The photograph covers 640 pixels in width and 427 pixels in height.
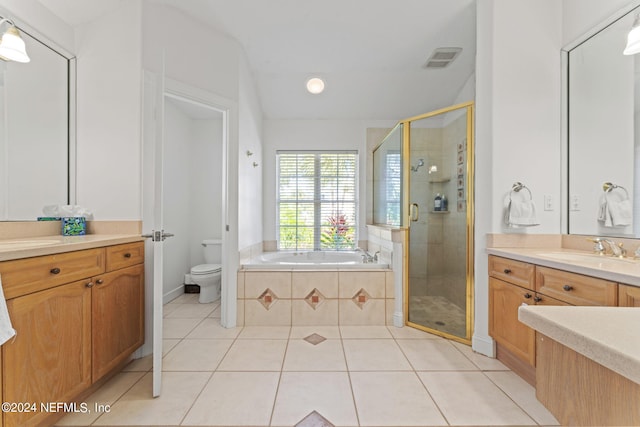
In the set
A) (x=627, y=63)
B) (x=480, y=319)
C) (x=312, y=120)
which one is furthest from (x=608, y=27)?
(x=312, y=120)

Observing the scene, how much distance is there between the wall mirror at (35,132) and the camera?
5.24ft

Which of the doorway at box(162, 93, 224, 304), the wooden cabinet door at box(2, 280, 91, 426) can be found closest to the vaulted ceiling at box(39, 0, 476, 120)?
the doorway at box(162, 93, 224, 304)

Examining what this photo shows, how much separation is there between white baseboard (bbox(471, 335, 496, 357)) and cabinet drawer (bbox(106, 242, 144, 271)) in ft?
8.13

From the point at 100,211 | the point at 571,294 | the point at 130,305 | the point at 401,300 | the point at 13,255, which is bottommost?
the point at 401,300

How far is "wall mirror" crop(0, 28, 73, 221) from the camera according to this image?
5.24 ft

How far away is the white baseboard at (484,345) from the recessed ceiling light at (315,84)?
295 cm

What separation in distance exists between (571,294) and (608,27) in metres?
1.80

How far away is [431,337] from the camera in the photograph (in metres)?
2.28

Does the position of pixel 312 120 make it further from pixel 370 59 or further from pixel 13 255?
pixel 13 255

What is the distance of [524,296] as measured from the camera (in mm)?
1640

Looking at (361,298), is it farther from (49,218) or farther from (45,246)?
(49,218)

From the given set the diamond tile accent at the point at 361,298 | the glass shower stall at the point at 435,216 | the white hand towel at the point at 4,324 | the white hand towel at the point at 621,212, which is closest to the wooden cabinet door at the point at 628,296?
the white hand towel at the point at 621,212

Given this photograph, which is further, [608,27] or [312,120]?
[312,120]

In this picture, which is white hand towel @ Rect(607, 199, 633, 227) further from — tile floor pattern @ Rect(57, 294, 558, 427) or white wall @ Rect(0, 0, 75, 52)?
white wall @ Rect(0, 0, 75, 52)
